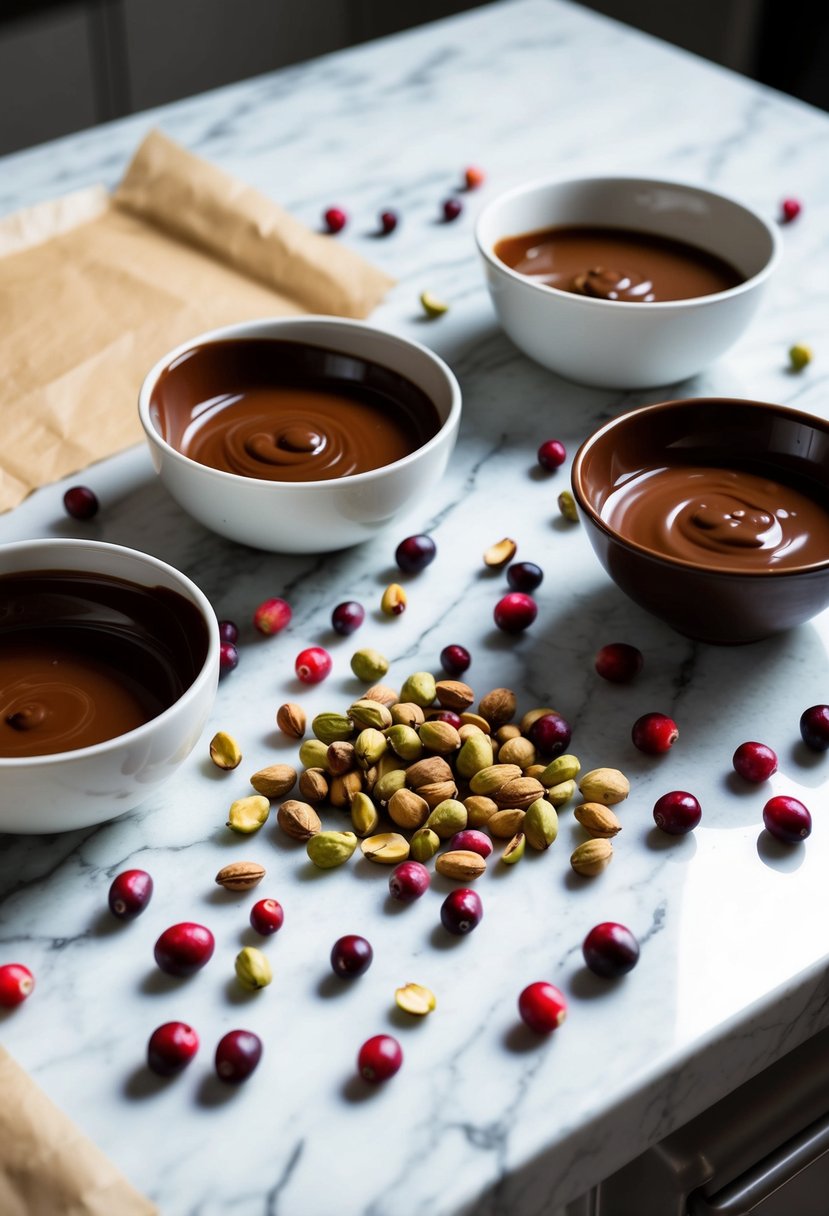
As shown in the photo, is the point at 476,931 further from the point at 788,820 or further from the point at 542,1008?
the point at 788,820

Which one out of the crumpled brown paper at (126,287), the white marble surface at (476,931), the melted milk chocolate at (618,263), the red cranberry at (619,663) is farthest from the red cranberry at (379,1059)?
the melted milk chocolate at (618,263)

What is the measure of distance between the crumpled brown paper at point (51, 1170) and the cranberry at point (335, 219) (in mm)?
1029

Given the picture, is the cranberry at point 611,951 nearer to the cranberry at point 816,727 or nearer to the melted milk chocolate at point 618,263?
the cranberry at point 816,727

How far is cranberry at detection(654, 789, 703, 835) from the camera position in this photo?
2.69 feet

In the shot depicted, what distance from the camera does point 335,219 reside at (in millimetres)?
1446

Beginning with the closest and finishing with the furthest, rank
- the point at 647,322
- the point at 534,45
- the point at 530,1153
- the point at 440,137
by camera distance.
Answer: the point at 530,1153 < the point at 647,322 < the point at 440,137 < the point at 534,45

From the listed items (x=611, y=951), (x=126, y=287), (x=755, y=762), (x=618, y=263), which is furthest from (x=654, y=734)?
(x=126, y=287)

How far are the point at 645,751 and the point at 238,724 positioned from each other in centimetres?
28

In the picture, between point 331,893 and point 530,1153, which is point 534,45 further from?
point 530,1153

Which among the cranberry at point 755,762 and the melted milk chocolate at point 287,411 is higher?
A: the melted milk chocolate at point 287,411

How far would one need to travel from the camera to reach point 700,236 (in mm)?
1311

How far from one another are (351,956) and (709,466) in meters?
0.49

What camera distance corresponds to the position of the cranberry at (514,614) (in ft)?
3.22

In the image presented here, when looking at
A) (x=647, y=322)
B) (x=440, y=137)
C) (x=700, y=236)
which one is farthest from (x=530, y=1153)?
(x=440, y=137)
